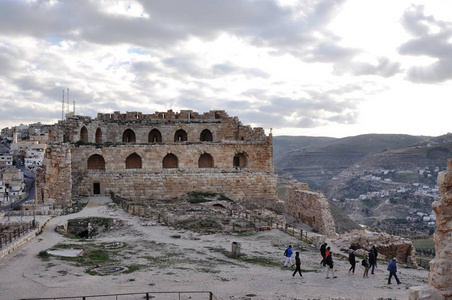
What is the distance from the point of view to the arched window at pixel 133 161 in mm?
35397

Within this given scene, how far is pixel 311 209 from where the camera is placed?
29281 mm

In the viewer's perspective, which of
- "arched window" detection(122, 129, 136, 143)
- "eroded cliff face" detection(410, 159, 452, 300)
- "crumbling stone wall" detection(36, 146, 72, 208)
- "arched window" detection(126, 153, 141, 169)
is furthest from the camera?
"arched window" detection(122, 129, 136, 143)

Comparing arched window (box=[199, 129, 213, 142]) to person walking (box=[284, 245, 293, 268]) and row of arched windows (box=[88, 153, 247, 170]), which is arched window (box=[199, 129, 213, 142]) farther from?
person walking (box=[284, 245, 293, 268])

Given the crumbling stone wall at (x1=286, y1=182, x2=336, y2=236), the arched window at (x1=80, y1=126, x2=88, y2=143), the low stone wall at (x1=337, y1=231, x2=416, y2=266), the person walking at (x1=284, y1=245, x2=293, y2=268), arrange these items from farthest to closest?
the arched window at (x1=80, y1=126, x2=88, y2=143) → the crumbling stone wall at (x1=286, y1=182, x2=336, y2=236) → the low stone wall at (x1=337, y1=231, x2=416, y2=266) → the person walking at (x1=284, y1=245, x2=293, y2=268)

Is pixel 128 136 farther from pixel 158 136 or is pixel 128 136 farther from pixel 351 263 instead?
pixel 351 263

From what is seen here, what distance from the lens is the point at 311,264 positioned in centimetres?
1678

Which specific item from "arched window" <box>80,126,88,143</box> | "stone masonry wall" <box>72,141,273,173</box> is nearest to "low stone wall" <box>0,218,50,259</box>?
"stone masonry wall" <box>72,141,273,173</box>

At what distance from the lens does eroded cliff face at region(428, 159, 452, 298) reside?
8461 mm

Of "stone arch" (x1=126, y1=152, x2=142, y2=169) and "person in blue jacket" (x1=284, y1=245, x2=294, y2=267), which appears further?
"stone arch" (x1=126, y1=152, x2=142, y2=169)

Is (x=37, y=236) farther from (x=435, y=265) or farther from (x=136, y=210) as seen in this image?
(x=435, y=265)

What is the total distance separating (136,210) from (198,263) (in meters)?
12.1

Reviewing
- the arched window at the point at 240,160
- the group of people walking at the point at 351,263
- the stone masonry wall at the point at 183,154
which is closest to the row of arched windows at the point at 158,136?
the arched window at the point at 240,160

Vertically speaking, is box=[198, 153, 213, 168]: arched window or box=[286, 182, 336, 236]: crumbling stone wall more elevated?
box=[198, 153, 213, 168]: arched window

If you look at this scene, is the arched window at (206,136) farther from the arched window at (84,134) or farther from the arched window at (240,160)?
the arched window at (84,134)
